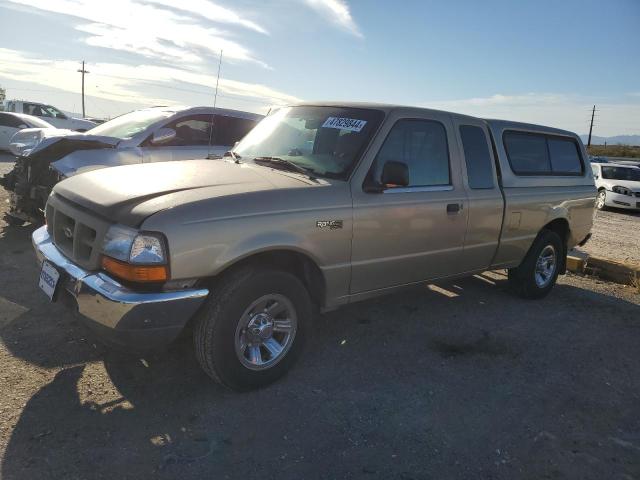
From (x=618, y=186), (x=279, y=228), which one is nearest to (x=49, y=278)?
(x=279, y=228)

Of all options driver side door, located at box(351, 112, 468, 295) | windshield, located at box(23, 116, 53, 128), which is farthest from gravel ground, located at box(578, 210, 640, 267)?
windshield, located at box(23, 116, 53, 128)

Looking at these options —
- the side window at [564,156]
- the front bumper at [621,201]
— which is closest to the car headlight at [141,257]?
the side window at [564,156]

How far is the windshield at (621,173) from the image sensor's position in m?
16.6

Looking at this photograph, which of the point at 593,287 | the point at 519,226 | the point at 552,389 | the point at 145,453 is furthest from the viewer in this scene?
the point at 593,287

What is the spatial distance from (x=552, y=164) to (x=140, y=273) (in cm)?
486

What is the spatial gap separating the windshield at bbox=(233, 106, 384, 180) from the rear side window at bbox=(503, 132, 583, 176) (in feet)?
6.52

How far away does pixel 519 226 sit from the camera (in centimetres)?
520

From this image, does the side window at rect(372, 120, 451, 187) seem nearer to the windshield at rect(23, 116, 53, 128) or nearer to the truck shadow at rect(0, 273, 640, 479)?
the truck shadow at rect(0, 273, 640, 479)

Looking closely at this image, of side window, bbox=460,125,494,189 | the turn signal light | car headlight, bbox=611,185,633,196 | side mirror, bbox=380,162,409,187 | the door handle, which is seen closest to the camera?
the turn signal light

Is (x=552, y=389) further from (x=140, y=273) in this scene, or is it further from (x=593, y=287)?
(x=593, y=287)

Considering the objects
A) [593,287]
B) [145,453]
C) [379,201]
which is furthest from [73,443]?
[593,287]

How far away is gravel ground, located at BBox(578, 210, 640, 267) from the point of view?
29.2ft

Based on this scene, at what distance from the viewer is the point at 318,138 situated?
3.97m

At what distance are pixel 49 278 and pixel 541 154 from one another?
16.4 feet
